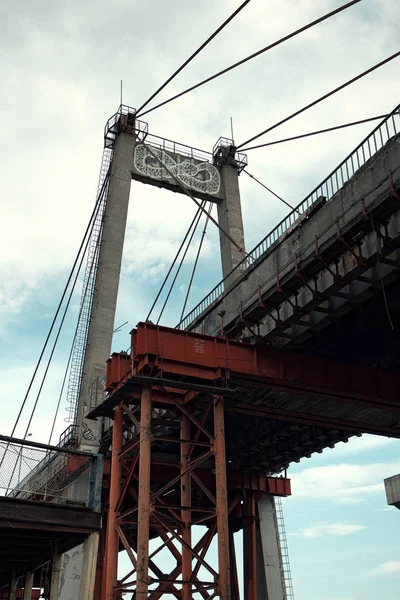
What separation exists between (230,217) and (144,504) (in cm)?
2183

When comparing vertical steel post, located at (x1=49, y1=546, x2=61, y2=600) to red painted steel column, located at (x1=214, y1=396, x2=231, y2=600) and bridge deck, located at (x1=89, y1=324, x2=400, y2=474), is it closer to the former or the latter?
bridge deck, located at (x1=89, y1=324, x2=400, y2=474)

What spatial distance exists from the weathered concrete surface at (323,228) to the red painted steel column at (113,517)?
4920 mm

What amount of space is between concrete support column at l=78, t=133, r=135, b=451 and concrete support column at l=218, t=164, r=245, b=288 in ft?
19.2

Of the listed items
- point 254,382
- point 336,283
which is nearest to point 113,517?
point 254,382

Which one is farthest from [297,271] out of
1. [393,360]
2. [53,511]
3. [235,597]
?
[235,597]

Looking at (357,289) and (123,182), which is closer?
(357,289)

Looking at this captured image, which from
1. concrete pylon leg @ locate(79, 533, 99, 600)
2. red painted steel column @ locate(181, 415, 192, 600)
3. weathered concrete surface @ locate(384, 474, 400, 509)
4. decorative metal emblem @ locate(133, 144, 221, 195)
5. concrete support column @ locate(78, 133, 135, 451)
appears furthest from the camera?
decorative metal emblem @ locate(133, 144, 221, 195)

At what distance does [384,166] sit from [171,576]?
1677 centimetres

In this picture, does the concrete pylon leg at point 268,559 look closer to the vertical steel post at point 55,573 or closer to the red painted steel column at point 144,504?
the red painted steel column at point 144,504

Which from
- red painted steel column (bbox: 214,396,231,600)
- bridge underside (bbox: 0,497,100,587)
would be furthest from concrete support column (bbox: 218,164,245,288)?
bridge underside (bbox: 0,497,100,587)

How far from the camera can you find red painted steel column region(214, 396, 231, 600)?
61.3 ft

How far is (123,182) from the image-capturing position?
34.3 m

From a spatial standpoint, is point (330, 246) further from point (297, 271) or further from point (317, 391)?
point (317, 391)

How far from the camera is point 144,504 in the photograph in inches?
719
